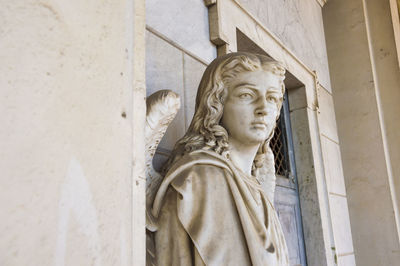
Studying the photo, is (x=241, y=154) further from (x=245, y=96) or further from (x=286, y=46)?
(x=286, y=46)

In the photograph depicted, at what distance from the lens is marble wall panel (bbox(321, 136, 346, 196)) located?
362cm

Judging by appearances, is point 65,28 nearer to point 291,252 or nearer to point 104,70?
point 104,70

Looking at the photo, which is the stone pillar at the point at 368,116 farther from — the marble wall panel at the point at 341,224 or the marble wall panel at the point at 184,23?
the marble wall panel at the point at 184,23

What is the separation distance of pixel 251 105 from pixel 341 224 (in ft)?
9.04

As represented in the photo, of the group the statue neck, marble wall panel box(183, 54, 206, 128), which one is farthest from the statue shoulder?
marble wall panel box(183, 54, 206, 128)

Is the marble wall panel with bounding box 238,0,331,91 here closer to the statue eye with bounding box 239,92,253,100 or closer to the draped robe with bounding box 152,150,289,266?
the statue eye with bounding box 239,92,253,100

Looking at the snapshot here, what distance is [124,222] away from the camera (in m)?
0.81

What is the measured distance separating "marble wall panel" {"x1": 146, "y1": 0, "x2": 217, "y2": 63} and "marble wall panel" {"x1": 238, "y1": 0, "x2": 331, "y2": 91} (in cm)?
59

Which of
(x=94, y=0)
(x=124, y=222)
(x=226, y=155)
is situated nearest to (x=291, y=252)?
(x=226, y=155)

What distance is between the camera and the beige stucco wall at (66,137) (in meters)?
0.64

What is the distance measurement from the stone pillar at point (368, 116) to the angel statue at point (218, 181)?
9.74 feet

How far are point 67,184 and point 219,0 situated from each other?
1853 millimetres

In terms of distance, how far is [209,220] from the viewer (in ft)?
3.82

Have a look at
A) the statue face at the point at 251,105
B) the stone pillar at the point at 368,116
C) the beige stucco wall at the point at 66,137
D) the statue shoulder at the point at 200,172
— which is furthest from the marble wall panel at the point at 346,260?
the beige stucco wall at the point at 66,137
